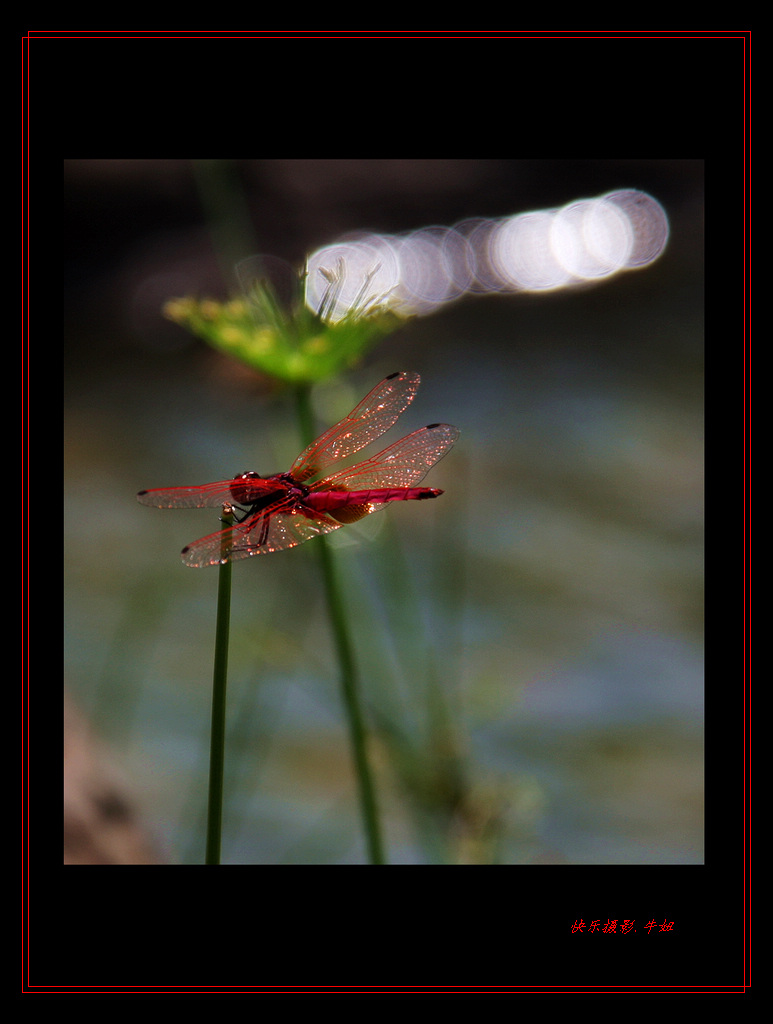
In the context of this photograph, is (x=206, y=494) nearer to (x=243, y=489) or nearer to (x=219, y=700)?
(x=243, y=489)

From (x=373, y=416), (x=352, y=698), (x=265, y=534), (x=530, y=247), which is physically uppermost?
(x=530, y=247)

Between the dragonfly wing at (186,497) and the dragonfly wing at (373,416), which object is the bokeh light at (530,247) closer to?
the dragonfly wing at (373,416)

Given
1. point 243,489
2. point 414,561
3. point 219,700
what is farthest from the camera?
point 414,561

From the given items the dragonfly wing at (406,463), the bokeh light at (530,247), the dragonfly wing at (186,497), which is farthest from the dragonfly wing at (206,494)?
the bokeh light at (530,247)

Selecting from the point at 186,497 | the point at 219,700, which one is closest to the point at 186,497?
the point at 186,497

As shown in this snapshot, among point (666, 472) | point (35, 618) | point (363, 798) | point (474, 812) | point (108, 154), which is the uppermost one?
point (108, 154)

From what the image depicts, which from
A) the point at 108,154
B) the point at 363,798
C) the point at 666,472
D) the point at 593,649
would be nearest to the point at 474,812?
the point at 363,798

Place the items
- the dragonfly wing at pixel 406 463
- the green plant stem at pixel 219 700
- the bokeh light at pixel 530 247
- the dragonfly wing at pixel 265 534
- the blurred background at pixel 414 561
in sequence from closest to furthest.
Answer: the green plant stem at pixel 219 700, the dragonfly wing at pixel 265 534, the dragonfly wing at pixel 406 463, the blurred background at pixel 414 561, the bokeh light at pixel 530 247

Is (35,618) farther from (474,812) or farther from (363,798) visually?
(474,812)
